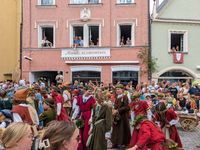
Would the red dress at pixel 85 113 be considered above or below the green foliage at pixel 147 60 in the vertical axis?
below

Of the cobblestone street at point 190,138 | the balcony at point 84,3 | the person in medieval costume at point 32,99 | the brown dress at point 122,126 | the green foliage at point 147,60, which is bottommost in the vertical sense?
the cobblestone street at point 190,138

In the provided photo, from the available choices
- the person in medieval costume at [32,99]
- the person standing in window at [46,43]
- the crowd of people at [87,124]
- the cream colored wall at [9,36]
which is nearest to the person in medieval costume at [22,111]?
the crowd of people at [87,124]

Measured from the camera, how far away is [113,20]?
15797 mm

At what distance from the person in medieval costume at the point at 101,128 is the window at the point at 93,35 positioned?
11.4m

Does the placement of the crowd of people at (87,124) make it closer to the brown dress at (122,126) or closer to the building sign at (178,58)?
the brown dress at (122,126)

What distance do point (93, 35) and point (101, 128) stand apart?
1229 centimetres

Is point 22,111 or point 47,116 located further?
point 47,116

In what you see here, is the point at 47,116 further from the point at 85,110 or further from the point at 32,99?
the point at 32,99

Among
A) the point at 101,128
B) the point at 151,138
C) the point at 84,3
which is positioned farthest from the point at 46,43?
the point at 151,138

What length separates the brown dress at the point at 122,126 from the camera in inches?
247

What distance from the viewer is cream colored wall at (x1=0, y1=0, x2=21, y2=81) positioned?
2111 centimetres

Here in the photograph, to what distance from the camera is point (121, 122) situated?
6.38 m

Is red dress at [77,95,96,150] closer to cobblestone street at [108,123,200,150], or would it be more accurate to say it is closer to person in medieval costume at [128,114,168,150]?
cobblestone street at [108,123,200,150]

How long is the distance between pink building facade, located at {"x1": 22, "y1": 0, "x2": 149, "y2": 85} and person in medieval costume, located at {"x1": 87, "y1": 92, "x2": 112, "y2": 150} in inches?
419
